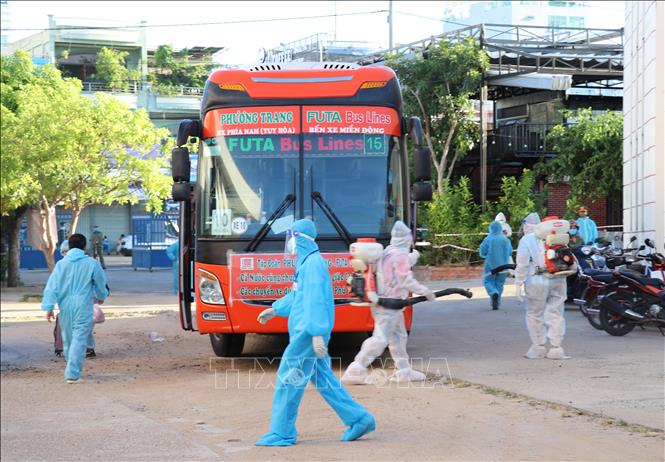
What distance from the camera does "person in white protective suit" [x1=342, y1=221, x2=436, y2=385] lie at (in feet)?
37.4

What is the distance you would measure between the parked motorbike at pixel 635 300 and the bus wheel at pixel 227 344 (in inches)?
211

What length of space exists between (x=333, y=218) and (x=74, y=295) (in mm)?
3129

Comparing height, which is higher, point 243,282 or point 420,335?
point 243,282

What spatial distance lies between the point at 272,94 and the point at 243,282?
229 cm

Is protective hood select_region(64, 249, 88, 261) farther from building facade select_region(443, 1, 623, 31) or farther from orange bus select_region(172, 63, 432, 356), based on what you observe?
building facade select_region(443, 1, 623, 31)

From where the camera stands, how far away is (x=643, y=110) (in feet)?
68.8

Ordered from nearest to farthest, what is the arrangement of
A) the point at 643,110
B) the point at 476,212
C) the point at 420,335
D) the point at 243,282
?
the point at 243,282, the point at 420,335, the point at 643,110, the point at 476,212

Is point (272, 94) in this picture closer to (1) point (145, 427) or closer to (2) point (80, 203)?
(1) point (145, 427)

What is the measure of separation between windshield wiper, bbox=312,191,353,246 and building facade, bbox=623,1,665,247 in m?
8.66

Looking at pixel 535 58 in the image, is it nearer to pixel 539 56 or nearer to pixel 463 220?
pixel 539 56

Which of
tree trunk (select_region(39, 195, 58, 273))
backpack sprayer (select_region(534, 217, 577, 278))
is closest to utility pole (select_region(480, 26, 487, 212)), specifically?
tree trunk (select_region(39, 195, 58, 273))

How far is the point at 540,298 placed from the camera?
13.2 metres

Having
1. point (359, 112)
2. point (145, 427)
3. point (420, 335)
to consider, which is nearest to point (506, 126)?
point (420, 335)

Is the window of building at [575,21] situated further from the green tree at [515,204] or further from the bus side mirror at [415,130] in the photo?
the bus side mirror at [415,130]
